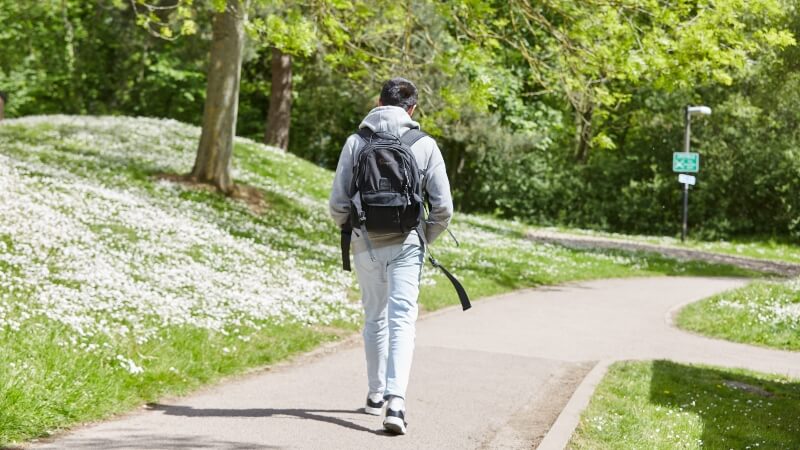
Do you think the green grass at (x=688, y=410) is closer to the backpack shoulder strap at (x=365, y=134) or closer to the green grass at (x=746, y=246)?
the backpack shoulder strap at (x=365, y=134)

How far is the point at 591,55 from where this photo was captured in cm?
1448

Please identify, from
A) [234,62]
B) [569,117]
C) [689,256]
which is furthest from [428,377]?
[569,117]

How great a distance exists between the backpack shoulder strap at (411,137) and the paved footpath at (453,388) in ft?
6.32

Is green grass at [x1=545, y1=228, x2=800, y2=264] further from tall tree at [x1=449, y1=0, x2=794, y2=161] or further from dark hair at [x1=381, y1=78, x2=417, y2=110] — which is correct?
dark hair at [x1=381, y1=78, x2=417, y2=110]

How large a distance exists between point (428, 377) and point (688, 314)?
7551 mm

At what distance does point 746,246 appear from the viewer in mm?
31109

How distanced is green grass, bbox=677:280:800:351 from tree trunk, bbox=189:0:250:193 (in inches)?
385

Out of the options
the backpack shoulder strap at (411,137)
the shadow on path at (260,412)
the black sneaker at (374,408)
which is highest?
the backpack shoulder strap at (411,137)

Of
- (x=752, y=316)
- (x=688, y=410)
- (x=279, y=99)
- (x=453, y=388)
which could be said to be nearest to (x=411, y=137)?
(x=453, y=388)

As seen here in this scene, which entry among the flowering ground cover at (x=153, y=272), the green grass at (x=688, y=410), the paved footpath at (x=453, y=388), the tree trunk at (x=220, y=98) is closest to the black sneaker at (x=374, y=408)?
the paved footpath at (x=453, y=388)

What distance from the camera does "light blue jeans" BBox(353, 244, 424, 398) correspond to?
5902 mm

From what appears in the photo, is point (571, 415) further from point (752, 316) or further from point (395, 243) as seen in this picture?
point (752, 316)

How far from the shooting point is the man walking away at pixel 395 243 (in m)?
5.91

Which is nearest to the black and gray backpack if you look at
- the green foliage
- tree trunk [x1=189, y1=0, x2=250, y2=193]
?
the green foliage
